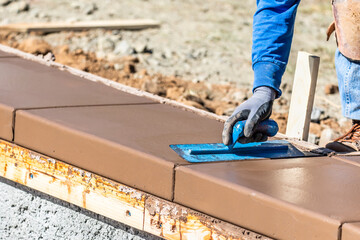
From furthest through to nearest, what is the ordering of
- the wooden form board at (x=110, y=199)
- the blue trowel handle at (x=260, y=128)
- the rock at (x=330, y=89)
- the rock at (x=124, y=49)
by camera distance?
the rock at (x=124, y=49)
the rock at (x=330, y=89)
the blue trowel handle at (x=260, y=128)
the wooden form board at (x=110, y=199)

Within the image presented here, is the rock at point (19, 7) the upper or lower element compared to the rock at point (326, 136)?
upper

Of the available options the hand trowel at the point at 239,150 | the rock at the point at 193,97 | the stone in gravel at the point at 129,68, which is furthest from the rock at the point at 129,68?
the hand trowel at the point at 239,150

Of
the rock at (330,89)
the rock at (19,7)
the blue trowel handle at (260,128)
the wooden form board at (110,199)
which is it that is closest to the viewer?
the wooden form board at (110,199)

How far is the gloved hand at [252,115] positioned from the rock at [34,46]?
2.82m

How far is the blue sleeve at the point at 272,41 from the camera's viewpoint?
292 cm

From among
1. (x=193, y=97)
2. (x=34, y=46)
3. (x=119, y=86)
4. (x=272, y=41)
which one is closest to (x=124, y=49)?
(x=34, y=46)

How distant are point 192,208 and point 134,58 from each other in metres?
3.08

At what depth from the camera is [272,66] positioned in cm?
292

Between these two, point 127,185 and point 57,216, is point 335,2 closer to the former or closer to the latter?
point 127,185

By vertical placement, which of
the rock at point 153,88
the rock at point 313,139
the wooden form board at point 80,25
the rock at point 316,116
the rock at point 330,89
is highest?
the wooden form board at point 80,25

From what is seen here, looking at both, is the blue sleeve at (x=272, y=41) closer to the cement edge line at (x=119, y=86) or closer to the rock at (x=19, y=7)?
the cement edge line at (x=119, y=86)

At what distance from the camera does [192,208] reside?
241 centimetres

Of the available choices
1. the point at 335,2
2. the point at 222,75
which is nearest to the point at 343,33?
the point at 335,2

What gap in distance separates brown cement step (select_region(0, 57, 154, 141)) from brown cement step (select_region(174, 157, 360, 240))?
0.92m
